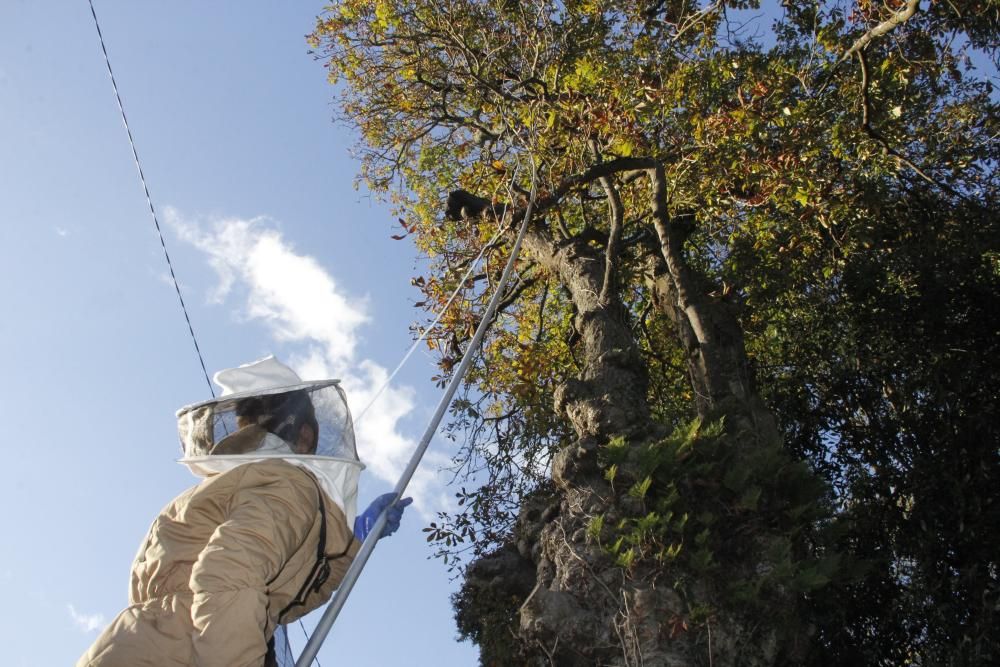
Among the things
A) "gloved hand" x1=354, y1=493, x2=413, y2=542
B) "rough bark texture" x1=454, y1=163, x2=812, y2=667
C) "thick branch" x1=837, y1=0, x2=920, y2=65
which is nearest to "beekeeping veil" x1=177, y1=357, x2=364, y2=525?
"gloved hand" x1=354, y1=493, x2=413, y2=542

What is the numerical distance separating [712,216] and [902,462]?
312cm

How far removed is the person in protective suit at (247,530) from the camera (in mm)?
2557

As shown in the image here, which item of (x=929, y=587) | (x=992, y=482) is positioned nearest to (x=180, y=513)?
(x=929, y=587)

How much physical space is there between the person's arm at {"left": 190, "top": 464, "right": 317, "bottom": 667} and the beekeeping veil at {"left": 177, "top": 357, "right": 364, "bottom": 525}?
0.35m

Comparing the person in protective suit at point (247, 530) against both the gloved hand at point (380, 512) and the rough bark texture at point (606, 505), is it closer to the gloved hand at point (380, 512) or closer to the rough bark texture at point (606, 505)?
the gloved hand at point (380, 512)

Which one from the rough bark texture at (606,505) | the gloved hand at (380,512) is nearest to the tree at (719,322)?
the rough bark texture at (606,505)

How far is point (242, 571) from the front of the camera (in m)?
2.61

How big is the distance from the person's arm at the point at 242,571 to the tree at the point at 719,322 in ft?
6.58

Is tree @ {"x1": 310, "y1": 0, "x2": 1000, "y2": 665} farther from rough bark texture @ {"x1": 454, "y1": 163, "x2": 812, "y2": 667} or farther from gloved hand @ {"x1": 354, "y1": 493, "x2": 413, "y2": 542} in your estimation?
gloved hand @ {"x1": 354, "y1": 493, "x2": 413, "y2": 542}

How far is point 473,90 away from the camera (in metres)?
9.86

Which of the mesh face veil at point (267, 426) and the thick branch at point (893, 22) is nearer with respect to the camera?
the mesh face veil at point (267, 426)

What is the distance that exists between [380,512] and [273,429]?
66 cm

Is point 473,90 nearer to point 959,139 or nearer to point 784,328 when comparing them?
point 784,328

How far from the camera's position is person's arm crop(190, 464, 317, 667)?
2.49 m
